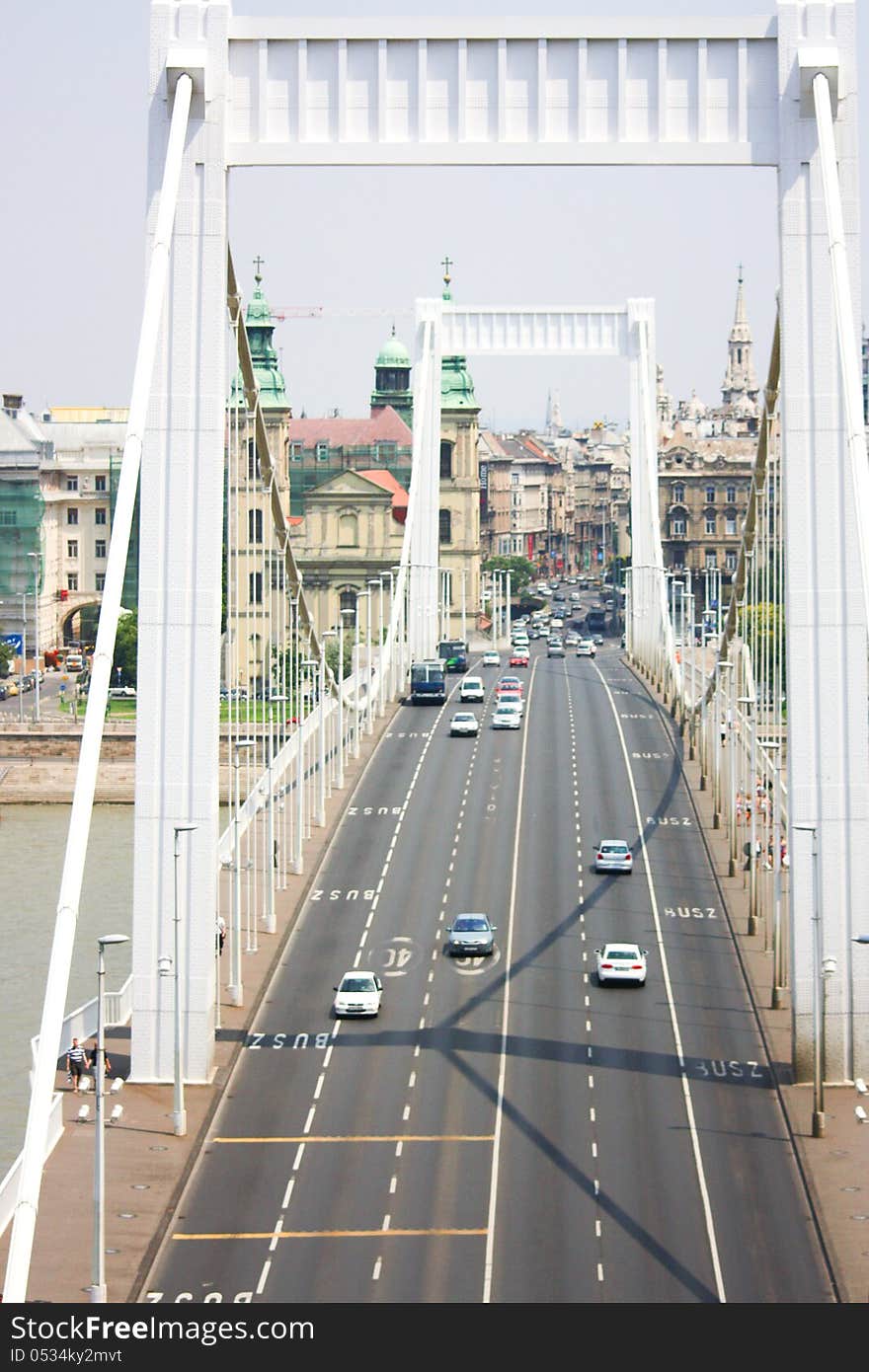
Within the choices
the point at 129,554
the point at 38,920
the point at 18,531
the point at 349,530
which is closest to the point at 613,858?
the point at 38,920

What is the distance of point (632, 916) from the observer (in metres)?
65.2

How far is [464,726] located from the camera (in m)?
96.4

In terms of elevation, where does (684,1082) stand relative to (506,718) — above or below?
below

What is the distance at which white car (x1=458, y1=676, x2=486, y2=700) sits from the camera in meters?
109

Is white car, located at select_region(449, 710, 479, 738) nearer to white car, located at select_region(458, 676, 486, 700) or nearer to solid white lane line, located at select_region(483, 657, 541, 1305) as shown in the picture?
white car, located at select_region(458, 676, 486, 700)

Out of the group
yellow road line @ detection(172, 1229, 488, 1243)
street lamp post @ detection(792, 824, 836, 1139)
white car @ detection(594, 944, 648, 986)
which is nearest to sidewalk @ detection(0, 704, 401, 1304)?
yellow road line @ detection(172, 1229, 488, 1243)

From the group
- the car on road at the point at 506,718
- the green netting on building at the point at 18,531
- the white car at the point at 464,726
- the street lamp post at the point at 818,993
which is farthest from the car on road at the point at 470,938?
the green netting on building at the point at 18,531

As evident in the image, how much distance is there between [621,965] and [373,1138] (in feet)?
42.5

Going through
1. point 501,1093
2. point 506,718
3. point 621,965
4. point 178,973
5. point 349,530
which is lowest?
point 501,1093

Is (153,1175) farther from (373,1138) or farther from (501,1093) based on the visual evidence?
(501,1093)

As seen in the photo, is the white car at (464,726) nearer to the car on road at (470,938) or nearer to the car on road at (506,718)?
the car on road at (506,718)

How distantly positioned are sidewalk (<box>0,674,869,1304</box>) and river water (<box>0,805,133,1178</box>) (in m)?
3.93
